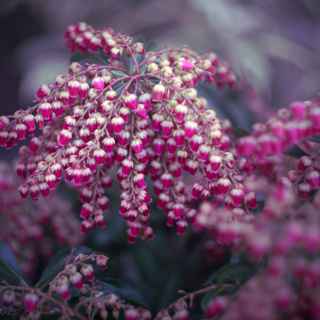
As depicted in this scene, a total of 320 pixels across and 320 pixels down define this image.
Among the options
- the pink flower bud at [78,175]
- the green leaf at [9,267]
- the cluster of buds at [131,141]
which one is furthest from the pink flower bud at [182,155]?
the green leaf at [9,267]

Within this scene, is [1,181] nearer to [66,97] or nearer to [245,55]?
[66,97]

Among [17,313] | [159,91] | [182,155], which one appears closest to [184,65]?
[159,91]

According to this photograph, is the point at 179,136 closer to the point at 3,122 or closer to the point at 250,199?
the point at 250,199

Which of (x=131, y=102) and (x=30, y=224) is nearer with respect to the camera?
(x=131, y=102)

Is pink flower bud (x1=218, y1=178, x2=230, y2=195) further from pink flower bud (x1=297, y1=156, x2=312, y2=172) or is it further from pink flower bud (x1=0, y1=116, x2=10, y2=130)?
pink flower bud (x1=0, y1=116, x2=10, y2=130)

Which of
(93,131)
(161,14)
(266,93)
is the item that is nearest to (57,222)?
(93,131)

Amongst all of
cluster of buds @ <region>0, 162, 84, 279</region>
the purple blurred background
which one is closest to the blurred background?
the purple blurred background

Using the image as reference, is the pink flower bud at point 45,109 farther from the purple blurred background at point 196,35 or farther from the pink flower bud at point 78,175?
the purple blurred background at point 196,35
